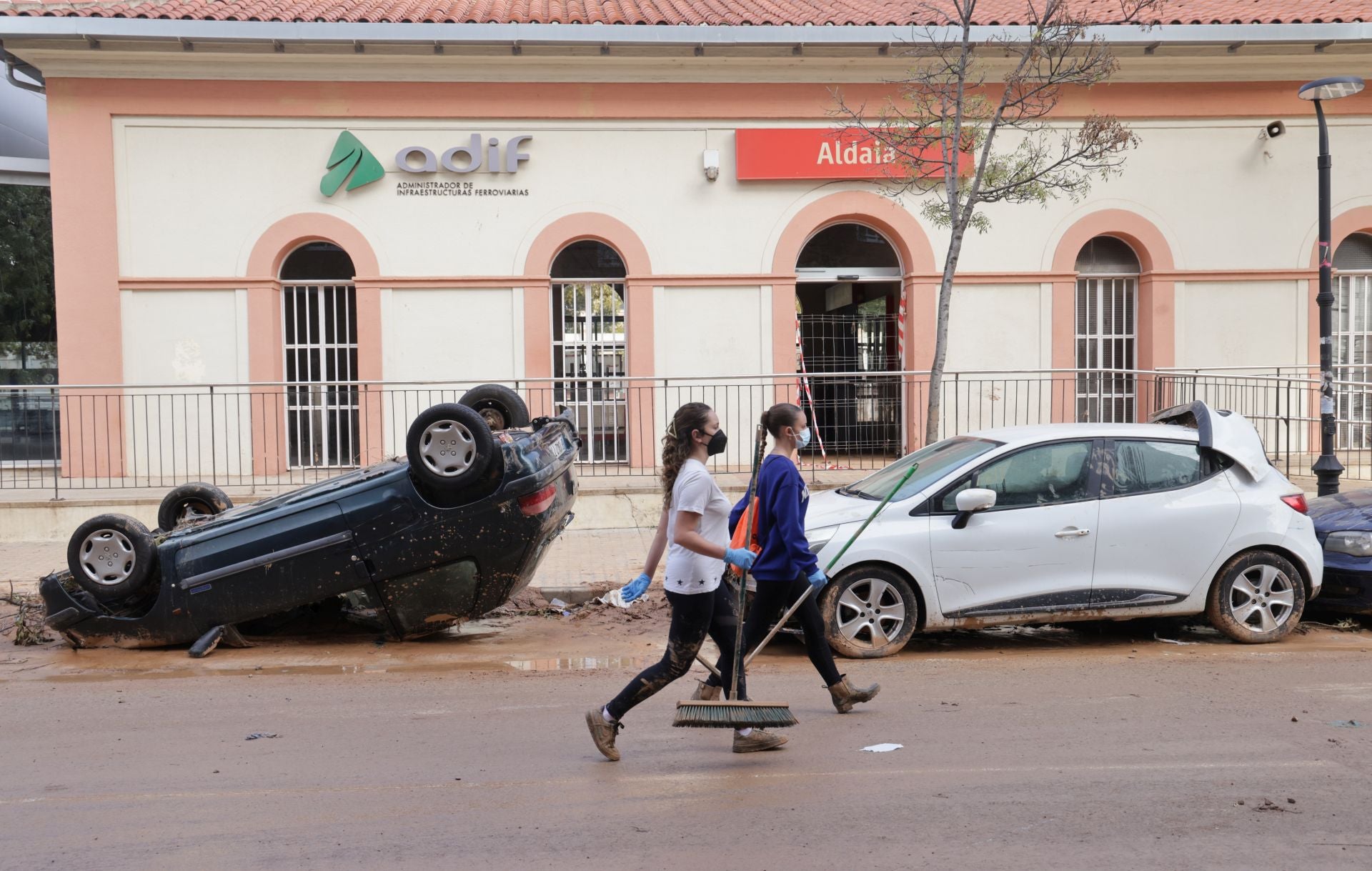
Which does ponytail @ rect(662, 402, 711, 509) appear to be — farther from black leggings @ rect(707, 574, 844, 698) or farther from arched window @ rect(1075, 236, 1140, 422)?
arched window @ rect(1075, 236, 1140, 422)

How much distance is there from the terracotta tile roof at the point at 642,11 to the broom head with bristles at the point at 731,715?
10.3 m

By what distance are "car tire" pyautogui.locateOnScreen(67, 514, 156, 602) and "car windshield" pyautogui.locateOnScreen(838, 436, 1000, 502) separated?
181 inches

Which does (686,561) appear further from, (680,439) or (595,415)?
(595,415)

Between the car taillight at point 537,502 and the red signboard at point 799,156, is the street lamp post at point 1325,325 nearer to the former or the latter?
the red signboard at point 799,156

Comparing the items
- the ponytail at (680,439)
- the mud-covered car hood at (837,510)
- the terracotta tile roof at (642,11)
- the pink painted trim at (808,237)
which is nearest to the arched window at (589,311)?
the pink painted trim at (808,237)

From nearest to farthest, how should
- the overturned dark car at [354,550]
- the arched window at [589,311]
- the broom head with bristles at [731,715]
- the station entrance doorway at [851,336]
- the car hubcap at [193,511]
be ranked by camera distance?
the broom head with bristles at [731,715] → the overturned dark car at [354,550] → the car hubcap at [193,511] → the station entrance doorway at [851,336] → the arched window at [589,311]

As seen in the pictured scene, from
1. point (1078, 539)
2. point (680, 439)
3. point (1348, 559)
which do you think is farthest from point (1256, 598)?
point (680, 439)

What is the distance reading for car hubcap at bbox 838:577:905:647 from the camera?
7.11m

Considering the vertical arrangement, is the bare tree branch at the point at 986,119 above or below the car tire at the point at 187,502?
above

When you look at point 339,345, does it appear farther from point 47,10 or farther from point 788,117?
point 788,117

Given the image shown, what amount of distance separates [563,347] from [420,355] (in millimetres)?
1785

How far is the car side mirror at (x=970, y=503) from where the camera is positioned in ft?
23.2

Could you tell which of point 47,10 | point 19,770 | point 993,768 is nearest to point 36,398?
point 47,10

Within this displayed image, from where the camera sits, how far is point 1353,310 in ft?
50.1
